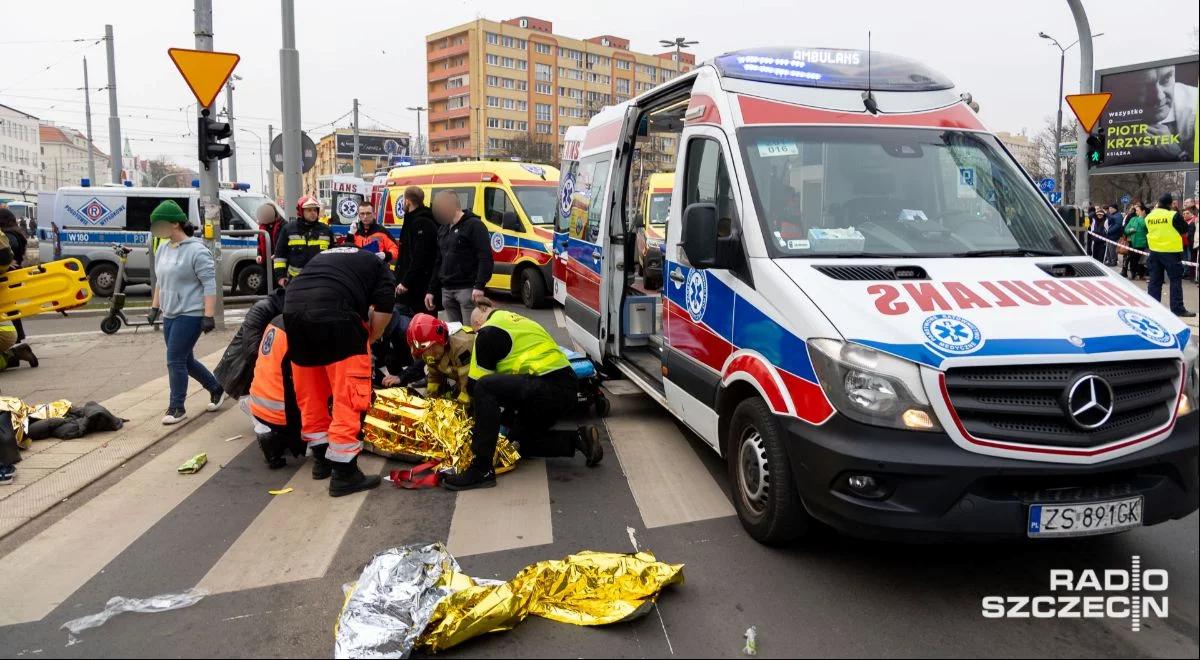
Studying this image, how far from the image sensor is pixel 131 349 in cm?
1123

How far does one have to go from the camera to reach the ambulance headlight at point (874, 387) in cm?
355

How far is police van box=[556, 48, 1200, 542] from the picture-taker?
11.5ft

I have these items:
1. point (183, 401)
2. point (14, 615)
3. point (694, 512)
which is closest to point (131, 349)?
point (183, 401)

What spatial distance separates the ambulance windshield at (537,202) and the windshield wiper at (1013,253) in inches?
429

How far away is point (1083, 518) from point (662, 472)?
277 centimetres

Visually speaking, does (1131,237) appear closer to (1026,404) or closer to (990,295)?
(990,295)

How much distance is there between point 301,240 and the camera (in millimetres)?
9719

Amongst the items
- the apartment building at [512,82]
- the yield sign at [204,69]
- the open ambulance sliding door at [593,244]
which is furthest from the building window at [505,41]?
the open ambulance sliding door at [593,244]

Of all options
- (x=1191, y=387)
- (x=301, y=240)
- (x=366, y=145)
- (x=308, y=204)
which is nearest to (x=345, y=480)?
(x=1191, y=387)

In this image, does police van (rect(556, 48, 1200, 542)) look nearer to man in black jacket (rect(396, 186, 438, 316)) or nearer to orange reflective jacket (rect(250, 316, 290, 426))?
orange reflective jacket (rect(250, 316, 290, 426))

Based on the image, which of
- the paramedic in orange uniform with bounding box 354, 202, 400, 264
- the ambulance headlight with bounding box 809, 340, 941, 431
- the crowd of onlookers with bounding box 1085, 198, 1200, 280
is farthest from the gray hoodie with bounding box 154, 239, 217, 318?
the crowd of onlookers with bounding box 1085, 198, 1200, 280

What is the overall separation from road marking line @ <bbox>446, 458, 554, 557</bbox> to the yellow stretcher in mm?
6965

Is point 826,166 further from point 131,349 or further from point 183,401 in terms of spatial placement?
point 131,349

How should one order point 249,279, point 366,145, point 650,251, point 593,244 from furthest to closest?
1. point 366,145
2. point 249,279
3. point 650,251
4. point 593,244
